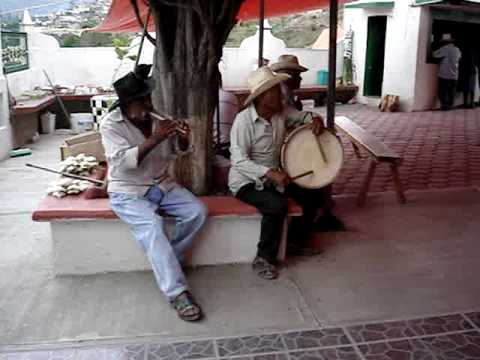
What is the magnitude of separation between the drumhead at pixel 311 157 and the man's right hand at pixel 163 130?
2.84 feet

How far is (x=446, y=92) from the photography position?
12781 millimetres

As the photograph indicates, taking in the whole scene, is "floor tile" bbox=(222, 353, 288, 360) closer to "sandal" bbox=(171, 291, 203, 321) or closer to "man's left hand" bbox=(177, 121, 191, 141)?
"sandal" bbox=(171, 291, 203, 321)

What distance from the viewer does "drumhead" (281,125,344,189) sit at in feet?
12.5

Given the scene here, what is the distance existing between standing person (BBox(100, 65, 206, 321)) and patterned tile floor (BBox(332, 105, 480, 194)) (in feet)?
8.25

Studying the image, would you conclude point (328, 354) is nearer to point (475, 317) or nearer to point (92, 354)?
point (475, 317)

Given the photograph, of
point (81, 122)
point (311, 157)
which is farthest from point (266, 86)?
point (81, 122)

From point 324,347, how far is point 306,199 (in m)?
1.70

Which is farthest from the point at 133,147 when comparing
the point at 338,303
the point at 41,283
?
the point at 338,303

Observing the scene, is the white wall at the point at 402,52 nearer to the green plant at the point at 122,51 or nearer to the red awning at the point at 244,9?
the red awning at the point at 244,9

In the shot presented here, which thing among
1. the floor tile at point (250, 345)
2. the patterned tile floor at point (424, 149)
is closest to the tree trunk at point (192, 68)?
the floor tile at point (250, 345)

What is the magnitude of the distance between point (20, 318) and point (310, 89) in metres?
10.9

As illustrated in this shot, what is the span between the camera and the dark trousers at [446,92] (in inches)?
500

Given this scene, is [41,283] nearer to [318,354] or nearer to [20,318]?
[20,318]

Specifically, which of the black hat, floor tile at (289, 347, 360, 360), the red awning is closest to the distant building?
the red awning
